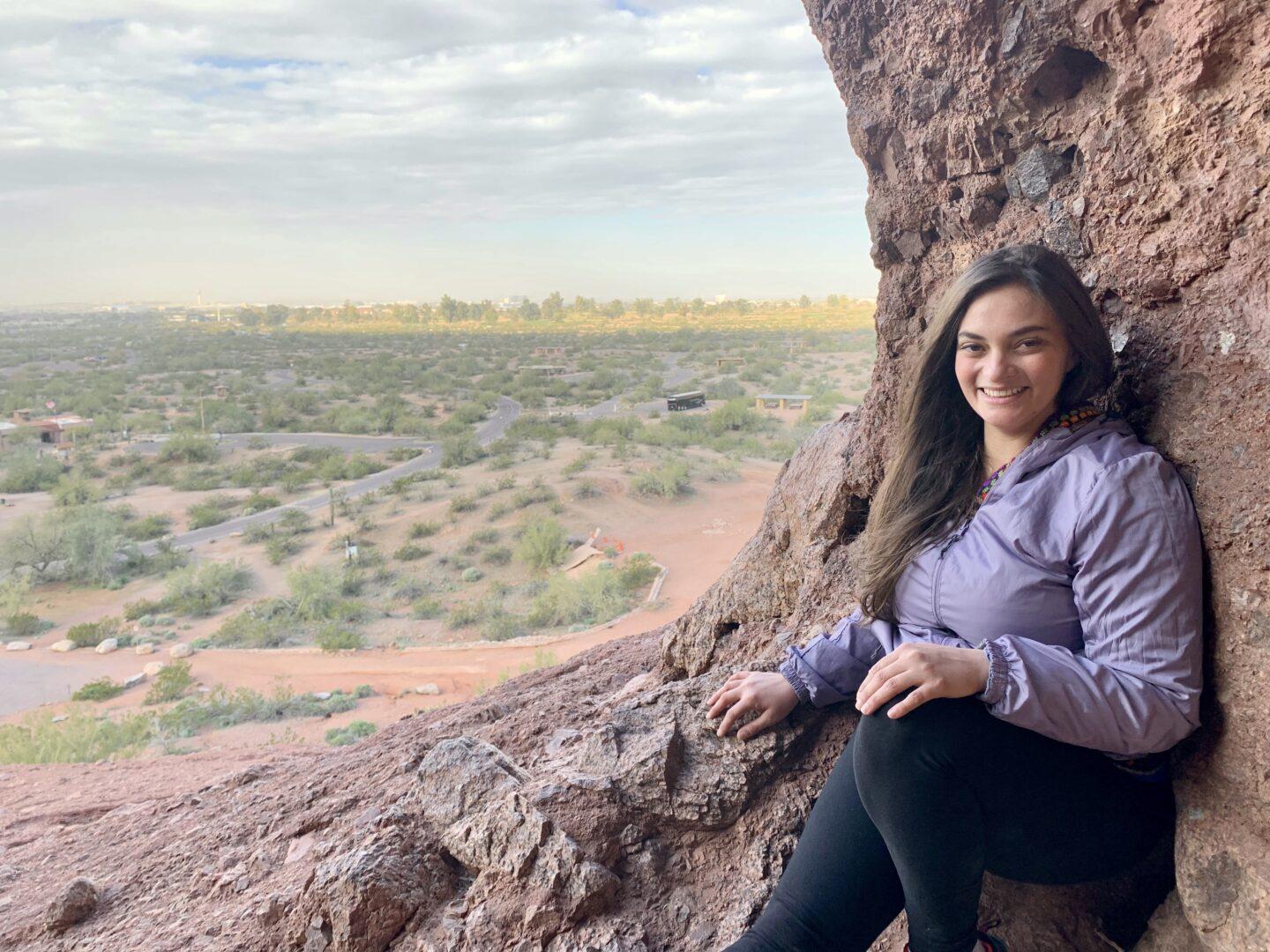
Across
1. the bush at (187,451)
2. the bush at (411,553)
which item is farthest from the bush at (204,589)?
the bush at (187,451)

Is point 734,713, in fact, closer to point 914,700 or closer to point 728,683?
point 728,683

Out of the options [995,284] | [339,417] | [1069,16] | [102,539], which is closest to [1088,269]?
[995,284]

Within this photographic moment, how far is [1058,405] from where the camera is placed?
1.65m

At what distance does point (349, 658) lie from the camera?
1070 cm

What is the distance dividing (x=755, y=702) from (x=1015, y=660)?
30.4 inches

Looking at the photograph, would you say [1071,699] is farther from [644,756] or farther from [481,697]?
[481,697]

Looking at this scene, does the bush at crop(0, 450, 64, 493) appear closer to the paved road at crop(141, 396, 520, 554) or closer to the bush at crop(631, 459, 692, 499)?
the paved road at crop(141, 396, 520, 554)

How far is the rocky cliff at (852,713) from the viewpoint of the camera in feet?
4.69

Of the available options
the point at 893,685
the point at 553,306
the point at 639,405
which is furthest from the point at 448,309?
the point at 893,685

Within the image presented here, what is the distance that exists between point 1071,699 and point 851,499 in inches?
61.1

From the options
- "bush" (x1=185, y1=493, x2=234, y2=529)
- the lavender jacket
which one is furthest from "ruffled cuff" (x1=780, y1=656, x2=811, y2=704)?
"bush" (x1=185, y1=493, x2=234, y2=529)

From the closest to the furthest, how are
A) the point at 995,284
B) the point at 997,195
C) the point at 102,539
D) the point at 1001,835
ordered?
1. the point at 1001,835
2. the point at 995,284
3. the point at 997,195
4. the point at 102,539

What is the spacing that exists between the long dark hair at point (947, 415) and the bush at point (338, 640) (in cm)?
1039

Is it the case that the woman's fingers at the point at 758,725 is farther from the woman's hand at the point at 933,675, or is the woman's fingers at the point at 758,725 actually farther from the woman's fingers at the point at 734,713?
the woman's hand at the point at 933,675
